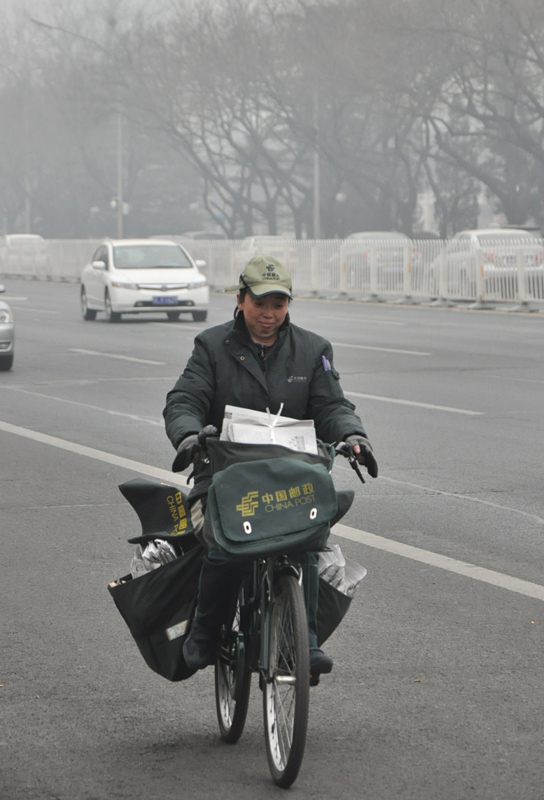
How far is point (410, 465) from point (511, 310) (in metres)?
19.3

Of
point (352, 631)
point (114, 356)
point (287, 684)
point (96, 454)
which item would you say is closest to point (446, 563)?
point (352, 631)

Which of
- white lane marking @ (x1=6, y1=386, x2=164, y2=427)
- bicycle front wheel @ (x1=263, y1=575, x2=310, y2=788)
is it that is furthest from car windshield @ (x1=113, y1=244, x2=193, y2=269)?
bicycle front wheel @ (x1=263, y1=575, x2=310, y2=788)

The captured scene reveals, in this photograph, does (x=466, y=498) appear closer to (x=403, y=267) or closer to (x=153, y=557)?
(x=153, y=557)

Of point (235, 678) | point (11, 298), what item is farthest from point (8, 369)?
point (11, 298)

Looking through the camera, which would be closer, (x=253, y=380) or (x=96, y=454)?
(x=253, y=380)

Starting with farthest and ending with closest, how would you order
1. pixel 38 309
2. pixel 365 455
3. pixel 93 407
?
pixel 38 309
pixel 93 407
pixel 365 455

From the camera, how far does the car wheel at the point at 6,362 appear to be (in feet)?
54.0

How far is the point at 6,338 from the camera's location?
16.5 m

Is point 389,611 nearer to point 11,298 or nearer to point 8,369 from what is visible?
point 8,369

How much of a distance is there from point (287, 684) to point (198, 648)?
19.0 inches

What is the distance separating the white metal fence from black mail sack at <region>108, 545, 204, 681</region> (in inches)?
955

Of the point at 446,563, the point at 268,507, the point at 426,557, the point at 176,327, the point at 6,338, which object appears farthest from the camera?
the point at 176,327

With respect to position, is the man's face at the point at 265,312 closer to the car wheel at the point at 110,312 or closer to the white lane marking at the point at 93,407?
the white lane marking at the point at 93,407

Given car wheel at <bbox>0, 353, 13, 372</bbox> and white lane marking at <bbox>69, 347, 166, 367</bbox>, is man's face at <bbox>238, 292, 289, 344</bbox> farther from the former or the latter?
white lane marking at <bbox>69, 347, 166, 367</bbox>
